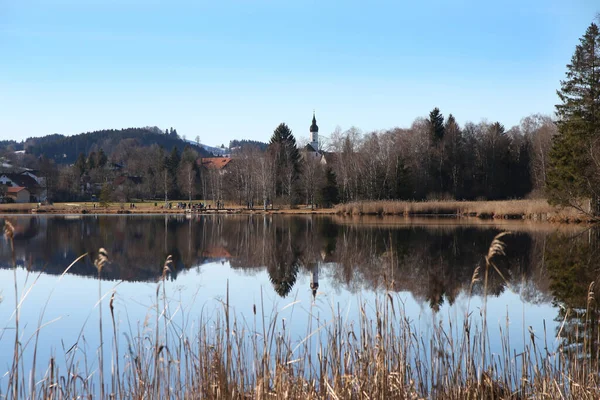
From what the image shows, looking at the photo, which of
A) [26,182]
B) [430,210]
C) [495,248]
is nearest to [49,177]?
[26,182]

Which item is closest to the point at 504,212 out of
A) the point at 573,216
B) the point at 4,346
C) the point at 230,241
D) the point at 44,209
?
the point at 573,216

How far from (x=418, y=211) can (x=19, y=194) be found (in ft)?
166

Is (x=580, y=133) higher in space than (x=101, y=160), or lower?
lower

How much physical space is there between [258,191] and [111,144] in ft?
356

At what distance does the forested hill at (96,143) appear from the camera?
148625 millimetres

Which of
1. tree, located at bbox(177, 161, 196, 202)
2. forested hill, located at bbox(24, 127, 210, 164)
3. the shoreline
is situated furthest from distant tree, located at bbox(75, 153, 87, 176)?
forested hill, located at bbox(24, 127, 210, 164)

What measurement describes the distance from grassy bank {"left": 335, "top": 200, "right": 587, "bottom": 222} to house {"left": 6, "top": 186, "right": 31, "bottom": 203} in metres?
43.0

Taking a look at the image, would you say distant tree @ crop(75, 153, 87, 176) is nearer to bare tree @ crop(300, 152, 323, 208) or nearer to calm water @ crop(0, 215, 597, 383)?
bare tree @ crop(300, 152, 323, 208)

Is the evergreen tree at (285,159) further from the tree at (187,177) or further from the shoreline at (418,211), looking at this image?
the tree at (187,177)

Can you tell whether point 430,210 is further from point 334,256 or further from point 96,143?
point 96,143

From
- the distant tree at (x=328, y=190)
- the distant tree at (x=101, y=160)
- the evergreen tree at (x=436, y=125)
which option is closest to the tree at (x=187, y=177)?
the distant tree at (x=101, y=160)

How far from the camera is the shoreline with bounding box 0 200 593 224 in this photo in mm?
34531

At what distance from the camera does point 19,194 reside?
70250 mm

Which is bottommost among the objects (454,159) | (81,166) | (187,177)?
(187,177)
